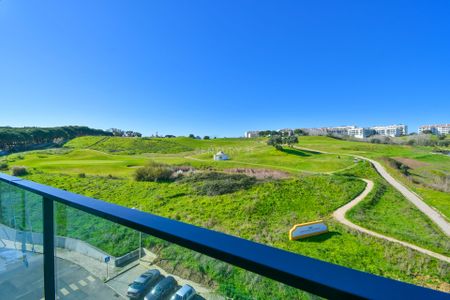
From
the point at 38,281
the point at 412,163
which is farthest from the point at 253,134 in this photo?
the point at 38,281

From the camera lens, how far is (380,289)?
0.41 m

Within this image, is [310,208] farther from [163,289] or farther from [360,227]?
[163,289]


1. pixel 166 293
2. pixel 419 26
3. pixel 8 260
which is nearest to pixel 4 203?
pixel 8 260

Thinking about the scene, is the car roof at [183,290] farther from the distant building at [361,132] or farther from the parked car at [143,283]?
the distant building at [361,132]

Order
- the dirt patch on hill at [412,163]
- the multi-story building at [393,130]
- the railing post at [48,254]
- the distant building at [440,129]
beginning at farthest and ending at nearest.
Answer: the multi-story building at [393,130] → the distant building at [440,129] → the dirt patch on hill at [412,163] → the railing post at [48,254]

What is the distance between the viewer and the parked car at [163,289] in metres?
0.81

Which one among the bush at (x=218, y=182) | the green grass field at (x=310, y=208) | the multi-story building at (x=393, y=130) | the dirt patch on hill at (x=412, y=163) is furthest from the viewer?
the multi-story building at (x=393, y=130)

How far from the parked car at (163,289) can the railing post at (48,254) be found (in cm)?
67

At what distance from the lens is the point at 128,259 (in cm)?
97

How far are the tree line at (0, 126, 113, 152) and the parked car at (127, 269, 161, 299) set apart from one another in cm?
4207

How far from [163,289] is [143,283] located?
0.38ft

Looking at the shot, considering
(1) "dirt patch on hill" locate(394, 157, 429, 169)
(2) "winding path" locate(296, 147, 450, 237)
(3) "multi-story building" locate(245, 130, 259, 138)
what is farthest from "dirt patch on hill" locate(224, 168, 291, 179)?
(3) "multi-story building" locate(245, 130, 259, 138)

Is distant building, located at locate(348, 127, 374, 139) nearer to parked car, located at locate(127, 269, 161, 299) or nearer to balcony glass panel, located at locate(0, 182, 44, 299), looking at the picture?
balcony glass panel, located at locate(0, 182, 44, 299)

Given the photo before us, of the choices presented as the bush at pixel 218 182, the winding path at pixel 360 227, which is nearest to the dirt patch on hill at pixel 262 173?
the bush at pixel 218 182
